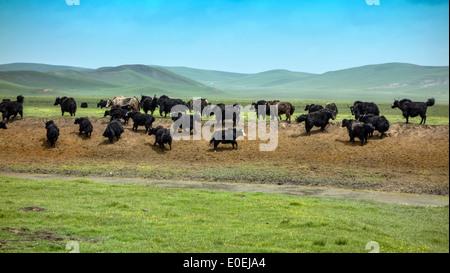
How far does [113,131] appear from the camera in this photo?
28.4 meters

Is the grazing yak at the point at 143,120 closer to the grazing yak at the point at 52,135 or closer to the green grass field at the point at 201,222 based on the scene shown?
the grazing yak at the point at 52,135

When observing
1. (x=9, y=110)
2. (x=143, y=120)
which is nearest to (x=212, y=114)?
(x=143, y=120)

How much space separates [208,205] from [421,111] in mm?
20979

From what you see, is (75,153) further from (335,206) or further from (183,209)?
(335,206)

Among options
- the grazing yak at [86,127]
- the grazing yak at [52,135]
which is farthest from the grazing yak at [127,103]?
the grazing yak at [52,135]

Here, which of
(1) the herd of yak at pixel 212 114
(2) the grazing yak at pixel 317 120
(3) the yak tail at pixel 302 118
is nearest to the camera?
(1) the herd of yak at pixel 212 114

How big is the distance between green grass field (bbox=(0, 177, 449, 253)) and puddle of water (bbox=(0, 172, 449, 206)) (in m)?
1.70

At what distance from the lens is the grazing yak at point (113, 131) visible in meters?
28.1

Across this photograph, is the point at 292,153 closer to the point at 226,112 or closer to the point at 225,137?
the point at 225,137

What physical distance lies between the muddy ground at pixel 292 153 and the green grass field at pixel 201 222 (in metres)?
5.89

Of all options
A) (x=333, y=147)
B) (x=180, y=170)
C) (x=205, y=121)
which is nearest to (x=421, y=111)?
(x=333, y=147)

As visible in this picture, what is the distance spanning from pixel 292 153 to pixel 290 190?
272 inches

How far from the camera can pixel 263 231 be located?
37.5 feet

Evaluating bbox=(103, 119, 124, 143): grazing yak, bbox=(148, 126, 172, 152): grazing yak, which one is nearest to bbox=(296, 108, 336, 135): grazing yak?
bbox=(148, 126, 172, 152): grazing yak
